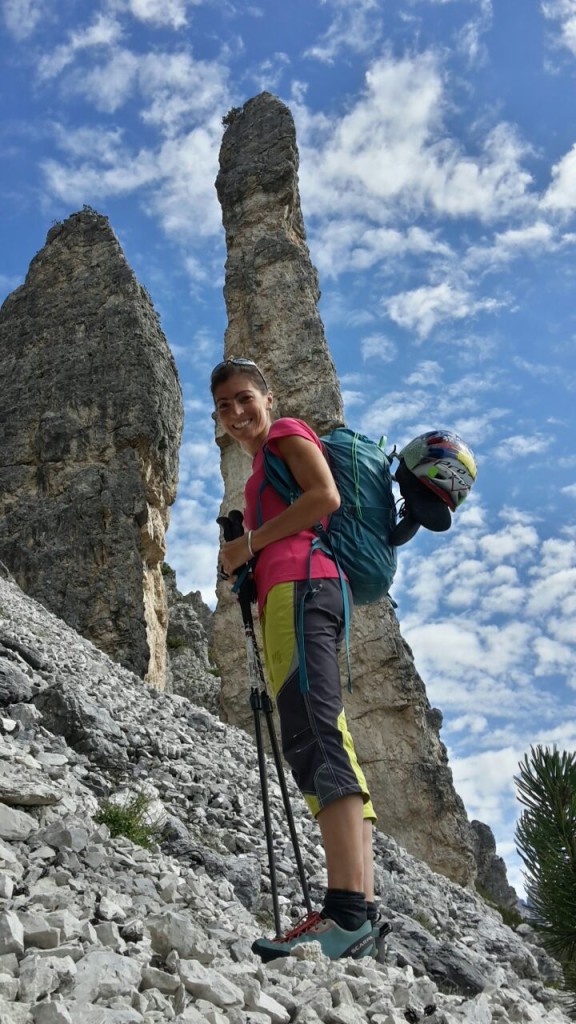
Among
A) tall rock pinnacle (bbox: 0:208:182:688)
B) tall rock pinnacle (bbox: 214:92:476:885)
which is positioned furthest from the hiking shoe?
tall rock pinnacle (bbox: 0:208:182:688)

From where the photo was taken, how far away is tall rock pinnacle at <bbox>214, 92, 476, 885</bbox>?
1739cm

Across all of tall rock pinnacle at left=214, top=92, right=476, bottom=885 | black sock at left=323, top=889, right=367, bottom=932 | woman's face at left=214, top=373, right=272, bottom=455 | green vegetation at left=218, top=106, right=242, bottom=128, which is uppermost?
green vegetation at left=218, top=106, right=242, bottom=128

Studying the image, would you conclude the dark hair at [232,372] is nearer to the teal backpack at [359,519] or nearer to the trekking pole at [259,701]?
the teal backpack at [359,519]

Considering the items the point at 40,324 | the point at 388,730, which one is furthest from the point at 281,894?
the point at 40,324

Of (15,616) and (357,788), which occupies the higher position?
(15,616)

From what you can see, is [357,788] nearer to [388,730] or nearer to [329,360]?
[388,730]

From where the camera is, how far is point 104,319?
2419 centimetres

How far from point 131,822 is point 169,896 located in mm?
1424

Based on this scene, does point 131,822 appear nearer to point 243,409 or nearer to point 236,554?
point 236,554

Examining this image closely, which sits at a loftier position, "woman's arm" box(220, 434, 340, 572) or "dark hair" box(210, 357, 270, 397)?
"dark hair" box(210, 357, 270, 397)

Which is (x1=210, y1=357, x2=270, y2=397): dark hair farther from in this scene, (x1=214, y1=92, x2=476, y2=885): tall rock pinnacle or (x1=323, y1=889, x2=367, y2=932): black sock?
(x1=214, y1=92, x2=476, y2=885): tall rock pinnacle

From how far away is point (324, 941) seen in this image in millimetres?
3533

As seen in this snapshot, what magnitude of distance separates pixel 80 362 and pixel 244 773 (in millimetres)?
17650

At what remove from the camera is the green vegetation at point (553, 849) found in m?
3.28
